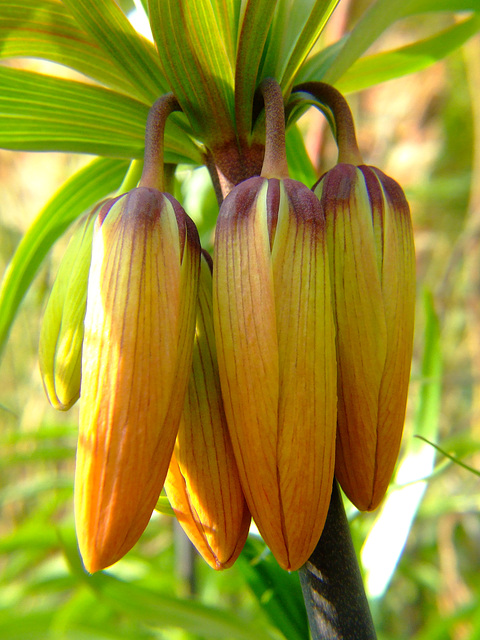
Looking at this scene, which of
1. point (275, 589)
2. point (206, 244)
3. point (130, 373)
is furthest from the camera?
point (206, 244)

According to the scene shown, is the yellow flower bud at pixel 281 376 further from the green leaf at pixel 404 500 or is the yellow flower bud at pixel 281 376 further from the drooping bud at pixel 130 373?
the green leaf at pixel 404 500

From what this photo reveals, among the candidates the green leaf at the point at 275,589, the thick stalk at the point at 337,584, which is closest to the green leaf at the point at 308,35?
the thick stalk at the point at 337,584

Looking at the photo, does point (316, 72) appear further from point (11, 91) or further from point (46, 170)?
point (46, 170)

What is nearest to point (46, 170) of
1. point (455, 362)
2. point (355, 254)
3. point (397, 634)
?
point (455, 362)

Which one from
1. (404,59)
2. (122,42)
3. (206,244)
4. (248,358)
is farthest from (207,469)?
(206,244)

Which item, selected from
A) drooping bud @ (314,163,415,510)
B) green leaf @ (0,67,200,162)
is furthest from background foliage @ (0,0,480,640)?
drooping bud @ (314,163,415,510)

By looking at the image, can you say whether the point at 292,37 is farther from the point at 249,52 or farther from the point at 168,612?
the point at 168,612
